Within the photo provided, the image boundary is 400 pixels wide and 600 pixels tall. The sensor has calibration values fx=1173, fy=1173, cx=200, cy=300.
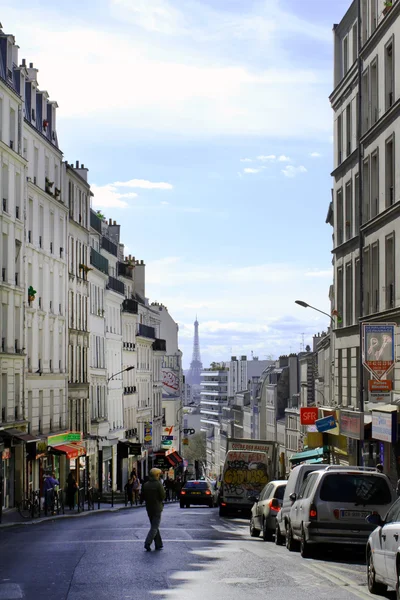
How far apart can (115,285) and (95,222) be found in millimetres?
8972

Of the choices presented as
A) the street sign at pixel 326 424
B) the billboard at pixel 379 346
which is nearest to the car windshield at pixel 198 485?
the street sign at pixel 326 424

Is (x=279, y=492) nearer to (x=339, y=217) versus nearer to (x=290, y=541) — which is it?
(x=290, y=541)

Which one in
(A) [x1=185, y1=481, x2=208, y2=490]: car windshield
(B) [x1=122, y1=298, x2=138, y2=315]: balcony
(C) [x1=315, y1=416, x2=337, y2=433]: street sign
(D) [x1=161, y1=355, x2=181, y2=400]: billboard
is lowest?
(A) [x1=185, y1=481, x2=208, y2=490]: car windshield

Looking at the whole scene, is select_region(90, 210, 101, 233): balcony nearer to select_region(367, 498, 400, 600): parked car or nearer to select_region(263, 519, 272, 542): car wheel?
select_region(263, 519, 272, 542): car wheel

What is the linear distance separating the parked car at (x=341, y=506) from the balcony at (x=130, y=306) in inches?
2604

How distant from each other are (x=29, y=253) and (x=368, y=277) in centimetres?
1923

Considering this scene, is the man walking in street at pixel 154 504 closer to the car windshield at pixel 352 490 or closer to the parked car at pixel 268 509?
the car windshield at pixel 352 490

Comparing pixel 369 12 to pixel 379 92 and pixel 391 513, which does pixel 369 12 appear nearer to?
pixel 379 92

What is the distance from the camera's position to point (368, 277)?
40125 mm

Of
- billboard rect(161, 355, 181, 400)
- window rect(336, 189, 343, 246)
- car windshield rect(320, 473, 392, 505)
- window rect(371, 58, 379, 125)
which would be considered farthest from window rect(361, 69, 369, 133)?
billboard rect(161, 355, 181, 400)

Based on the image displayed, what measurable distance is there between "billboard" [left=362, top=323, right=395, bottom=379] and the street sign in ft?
41.8

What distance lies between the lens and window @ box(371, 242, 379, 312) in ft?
126

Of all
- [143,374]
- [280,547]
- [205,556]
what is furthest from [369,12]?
[143,374]

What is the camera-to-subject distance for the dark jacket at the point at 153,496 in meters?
21.7
